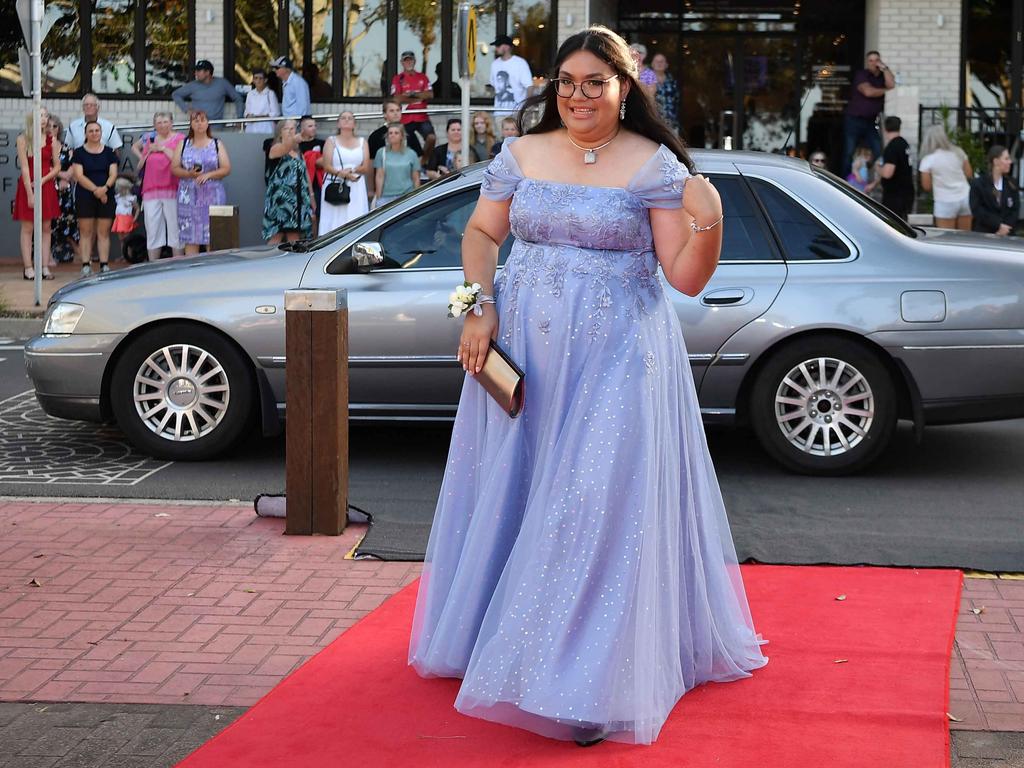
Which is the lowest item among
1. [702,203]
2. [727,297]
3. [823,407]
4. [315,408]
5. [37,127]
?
[823,407]

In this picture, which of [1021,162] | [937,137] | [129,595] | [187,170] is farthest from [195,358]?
[1021,162]

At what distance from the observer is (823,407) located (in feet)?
Answer: 27.0

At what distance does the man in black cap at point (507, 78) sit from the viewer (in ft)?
66.6

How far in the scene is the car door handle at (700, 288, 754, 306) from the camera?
809 centimetres

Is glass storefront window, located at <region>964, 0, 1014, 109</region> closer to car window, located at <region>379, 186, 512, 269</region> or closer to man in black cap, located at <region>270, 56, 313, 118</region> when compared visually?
man in black cap, located at <region>270, 56, 313, 118</region>

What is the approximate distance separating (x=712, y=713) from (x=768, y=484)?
11.7 feet

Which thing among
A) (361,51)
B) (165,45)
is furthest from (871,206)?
(165,45)

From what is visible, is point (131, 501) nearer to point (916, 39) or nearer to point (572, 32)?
point (916, 39)

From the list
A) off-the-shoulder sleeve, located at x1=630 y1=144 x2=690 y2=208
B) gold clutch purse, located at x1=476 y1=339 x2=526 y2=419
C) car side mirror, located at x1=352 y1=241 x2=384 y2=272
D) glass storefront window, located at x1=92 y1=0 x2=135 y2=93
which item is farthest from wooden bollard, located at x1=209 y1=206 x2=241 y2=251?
glass storefront window, located at x1=92 y1=0 x2=135 y2=93

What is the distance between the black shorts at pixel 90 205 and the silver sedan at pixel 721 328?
9.61 metres

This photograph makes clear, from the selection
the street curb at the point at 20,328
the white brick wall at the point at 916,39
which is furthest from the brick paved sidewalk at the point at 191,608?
the white brick wall at the point at 916,39

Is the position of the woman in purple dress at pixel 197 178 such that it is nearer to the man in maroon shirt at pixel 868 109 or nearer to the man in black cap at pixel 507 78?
the man in black cap at pixel 507 78

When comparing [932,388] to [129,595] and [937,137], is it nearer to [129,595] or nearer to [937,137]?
[129,595]

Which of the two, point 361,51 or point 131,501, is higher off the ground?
point 361,51
